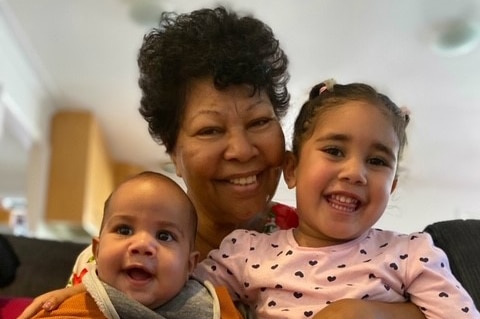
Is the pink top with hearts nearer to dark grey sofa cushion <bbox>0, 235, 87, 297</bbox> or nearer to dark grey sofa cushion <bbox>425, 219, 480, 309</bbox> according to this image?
dark grey sofa cushion <bbox>425, 219, 480, 309</bbox>

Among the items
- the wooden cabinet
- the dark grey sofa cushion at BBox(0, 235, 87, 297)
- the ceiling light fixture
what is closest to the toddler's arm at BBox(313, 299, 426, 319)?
the dark grey sofa cushion at BBox(0, 235, 87, 297)

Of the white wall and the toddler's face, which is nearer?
the toddler's face

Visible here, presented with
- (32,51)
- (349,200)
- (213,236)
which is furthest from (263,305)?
(32,51)

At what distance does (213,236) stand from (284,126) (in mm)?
261

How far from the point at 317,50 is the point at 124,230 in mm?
2910

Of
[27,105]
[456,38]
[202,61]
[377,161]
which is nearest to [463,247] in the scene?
[377,161]

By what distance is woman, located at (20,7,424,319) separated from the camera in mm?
1235

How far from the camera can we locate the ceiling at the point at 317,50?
334cm

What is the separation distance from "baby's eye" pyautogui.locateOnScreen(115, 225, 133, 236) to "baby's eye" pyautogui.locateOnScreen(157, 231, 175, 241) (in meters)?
0.04

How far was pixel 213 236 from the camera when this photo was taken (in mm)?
1359

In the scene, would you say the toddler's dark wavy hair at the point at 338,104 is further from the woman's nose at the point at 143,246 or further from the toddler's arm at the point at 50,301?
the toddler's arm at the point at 50,301

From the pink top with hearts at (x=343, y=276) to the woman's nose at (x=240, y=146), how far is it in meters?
0.18

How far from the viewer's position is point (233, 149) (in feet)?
3.95

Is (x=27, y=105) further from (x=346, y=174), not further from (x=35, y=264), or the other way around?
(x=346, y=174)
